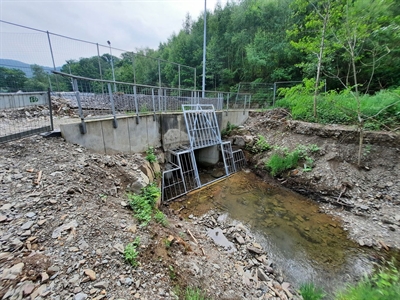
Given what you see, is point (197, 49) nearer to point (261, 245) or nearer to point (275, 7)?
point (275, 7)

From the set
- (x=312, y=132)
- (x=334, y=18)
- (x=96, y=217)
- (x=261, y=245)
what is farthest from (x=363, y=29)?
(x=96, y=217)

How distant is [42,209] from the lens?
212cm

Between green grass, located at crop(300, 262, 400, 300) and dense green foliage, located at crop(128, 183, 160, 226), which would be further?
dense green foliage, located at crop(128, 183, 160, 226)

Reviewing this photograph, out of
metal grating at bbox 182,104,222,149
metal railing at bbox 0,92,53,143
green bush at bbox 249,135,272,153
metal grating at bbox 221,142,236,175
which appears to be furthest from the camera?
green bush at bbox 249,135,272,153

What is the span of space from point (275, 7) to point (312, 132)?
451 inches

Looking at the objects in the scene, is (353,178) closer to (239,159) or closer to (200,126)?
(239,159)

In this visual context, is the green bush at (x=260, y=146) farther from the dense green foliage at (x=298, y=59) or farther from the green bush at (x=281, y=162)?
the dense green foliage at (x=298, y=59)

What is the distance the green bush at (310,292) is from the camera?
228 centimetres

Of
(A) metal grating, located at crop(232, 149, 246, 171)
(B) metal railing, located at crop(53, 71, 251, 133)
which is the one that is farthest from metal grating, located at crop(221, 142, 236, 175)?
(B) metal railing, located at crop(53, 71, 251, 133)

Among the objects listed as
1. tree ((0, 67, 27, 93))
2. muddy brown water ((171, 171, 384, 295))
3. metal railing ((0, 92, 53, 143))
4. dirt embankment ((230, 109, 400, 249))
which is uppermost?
tree ((0, 67, 27, 93))

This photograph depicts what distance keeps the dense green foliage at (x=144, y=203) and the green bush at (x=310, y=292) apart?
247cm

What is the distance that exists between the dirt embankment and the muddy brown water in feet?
1.20

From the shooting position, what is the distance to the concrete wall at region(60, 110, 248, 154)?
3.72 meters

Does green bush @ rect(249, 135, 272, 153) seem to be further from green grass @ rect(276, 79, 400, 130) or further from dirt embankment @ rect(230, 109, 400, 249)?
green grass @ rect(276, 79, 400, 130)
